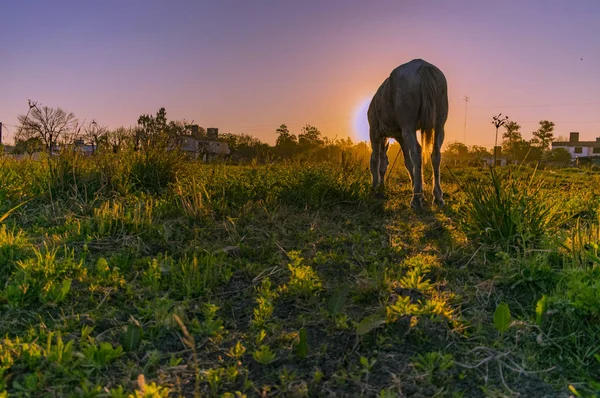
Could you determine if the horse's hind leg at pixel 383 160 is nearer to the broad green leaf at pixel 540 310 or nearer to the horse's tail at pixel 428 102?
the horse's tail at pixel 428 102

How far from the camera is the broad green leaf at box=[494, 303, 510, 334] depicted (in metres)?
1.92

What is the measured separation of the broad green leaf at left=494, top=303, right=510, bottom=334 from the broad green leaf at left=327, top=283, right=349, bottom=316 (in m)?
0.81

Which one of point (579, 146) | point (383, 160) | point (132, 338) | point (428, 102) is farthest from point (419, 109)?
point (579, 146)

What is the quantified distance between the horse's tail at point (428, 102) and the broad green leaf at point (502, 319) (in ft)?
12.3

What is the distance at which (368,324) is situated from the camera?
192 centimetres

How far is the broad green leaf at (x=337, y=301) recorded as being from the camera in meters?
2.19

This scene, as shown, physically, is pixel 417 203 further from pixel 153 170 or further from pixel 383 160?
pixel 153 170

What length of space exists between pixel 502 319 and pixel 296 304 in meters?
1.13

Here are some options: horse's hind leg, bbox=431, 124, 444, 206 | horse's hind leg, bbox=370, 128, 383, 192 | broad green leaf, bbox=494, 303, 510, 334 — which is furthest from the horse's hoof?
broad green leaf, bbox=494, 303, 510, 334

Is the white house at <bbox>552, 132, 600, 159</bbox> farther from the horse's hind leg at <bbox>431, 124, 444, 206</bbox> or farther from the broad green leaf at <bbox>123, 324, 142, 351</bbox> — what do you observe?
the broad green leaf at <bbox>123, 324, 142, 351</bbox>

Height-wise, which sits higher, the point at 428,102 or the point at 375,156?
the point at 428,102

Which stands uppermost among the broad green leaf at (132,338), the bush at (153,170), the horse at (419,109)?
the horse at (419,109)

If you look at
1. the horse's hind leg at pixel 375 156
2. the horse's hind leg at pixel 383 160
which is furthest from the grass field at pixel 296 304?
the horse's hind leg at pixel 383 160

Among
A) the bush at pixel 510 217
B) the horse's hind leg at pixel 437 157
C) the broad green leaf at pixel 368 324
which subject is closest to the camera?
the broad green leaf at pixel 368 324
